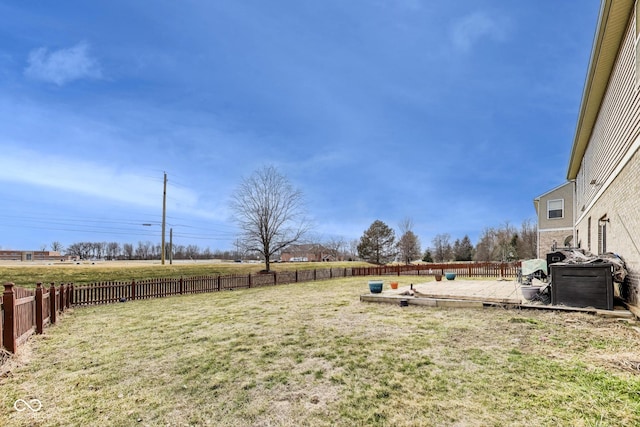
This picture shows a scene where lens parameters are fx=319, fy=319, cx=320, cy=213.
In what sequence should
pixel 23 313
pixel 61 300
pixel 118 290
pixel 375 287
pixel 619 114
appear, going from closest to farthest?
pixel 23 313 → pixel 619 114 → pixel 61 300 → pixel 375 287 → pixel 118 290

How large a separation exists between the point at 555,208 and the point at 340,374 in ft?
78.5

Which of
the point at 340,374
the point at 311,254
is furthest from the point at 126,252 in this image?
the point at 340,374

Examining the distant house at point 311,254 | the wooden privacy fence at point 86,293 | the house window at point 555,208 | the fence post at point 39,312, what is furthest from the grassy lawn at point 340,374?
the distant house at point 311,254

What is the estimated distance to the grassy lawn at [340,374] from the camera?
297cm

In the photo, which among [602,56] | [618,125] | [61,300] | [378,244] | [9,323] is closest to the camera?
[9,323]

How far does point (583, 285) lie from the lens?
711cm

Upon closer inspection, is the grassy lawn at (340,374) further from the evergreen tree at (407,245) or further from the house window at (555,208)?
the evergreen tree at (407,245)

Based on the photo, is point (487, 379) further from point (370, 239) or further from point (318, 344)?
point (370, 239)

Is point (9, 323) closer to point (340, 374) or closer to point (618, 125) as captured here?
point (340, 374)

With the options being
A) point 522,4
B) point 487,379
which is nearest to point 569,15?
point 522,4

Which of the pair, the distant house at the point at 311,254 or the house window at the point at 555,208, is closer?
the house window at the point at 555,208

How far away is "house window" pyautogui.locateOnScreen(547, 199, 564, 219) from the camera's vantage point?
70.3ft

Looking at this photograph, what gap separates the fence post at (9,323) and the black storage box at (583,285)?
10.6m

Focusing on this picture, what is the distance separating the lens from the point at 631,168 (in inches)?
242
